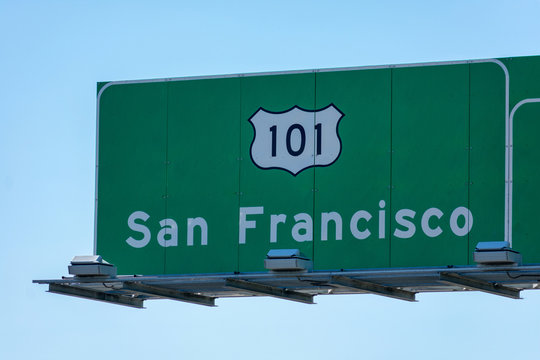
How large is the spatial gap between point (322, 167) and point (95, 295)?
5631 millimetres

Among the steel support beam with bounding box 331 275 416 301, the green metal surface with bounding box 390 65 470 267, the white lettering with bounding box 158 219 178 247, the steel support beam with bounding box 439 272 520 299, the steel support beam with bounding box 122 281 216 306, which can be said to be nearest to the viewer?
the steel support beam with bounding box 439 272 520 299

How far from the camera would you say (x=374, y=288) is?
122ft

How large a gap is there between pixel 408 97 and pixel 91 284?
7.53 meters

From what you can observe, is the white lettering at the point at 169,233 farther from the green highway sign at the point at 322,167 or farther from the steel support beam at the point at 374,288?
the steel support beam at the point at 374,288

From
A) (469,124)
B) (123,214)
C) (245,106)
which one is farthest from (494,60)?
(123,214)

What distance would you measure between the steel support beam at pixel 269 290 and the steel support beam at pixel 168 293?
192 centimetres

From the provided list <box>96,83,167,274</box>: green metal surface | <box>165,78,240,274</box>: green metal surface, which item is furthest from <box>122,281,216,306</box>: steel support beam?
<box>165,78,240,274</box>: green metal surface

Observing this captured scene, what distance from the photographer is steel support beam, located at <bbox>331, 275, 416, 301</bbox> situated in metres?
36.8

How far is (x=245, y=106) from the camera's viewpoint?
127 ft

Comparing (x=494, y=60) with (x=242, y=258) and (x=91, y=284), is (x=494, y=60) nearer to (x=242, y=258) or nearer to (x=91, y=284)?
(x=242, y=258)

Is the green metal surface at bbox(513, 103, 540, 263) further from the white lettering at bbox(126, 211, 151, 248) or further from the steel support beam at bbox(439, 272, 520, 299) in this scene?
the white lettering at bbox(126, 211, 151, 248)

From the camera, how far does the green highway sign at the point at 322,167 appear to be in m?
36.4

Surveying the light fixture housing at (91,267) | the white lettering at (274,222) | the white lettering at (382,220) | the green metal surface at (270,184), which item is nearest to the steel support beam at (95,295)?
the light fixture housing at (91,267)

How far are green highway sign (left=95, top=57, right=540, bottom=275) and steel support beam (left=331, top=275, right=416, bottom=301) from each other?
14.9 inches
